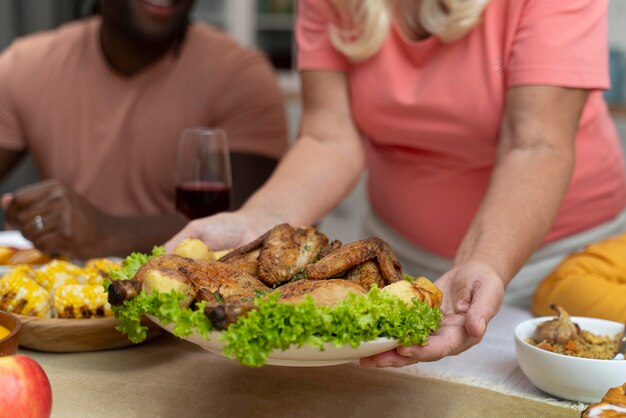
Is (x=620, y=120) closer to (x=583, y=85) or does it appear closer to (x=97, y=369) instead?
(x=583, y=85)

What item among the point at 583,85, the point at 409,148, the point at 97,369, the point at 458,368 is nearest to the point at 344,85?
the point at 409,148

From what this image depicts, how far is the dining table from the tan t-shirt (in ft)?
3.73

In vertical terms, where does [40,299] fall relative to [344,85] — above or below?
below

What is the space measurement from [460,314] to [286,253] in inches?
9.5

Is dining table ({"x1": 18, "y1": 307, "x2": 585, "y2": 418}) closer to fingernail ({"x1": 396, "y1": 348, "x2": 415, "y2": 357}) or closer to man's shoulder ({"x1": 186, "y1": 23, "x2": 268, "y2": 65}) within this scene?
fingernail ({"x1": 396, "y1": 348, "x2": 415, "y2": 357})

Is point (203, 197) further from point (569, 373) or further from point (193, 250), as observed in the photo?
point (569, 373)

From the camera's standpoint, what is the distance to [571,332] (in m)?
1.14

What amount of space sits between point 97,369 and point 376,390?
0.40m

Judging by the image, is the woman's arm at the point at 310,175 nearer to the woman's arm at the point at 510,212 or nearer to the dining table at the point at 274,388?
the dining table at the point at 274,388

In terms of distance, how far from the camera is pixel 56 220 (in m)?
1.78

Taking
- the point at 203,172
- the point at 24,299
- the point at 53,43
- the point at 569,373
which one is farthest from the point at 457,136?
the point at 53,43

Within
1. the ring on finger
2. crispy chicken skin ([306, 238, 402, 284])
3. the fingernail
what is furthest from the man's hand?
the fingernail

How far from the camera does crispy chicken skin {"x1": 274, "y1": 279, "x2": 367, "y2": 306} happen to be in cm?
90

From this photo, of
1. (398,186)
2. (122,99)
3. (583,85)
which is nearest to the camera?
(583,85)
